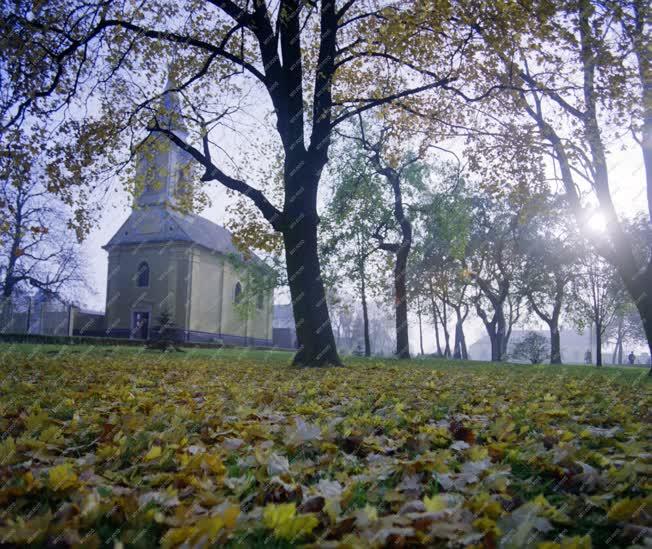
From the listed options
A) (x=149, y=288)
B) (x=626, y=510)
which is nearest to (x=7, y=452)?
(x=626, y=510)

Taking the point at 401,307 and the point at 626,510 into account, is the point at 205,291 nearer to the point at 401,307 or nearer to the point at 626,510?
the point at 401,307

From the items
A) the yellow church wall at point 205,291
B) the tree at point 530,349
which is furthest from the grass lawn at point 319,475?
the yellow church wall at point 205,291

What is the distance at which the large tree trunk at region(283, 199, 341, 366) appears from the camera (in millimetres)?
9859

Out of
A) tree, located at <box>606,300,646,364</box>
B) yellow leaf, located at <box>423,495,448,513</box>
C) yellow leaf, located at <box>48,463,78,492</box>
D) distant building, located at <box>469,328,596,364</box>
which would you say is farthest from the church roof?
distant building, located at <box>469,328,596,364</box>

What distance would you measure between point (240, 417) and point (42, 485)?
1622mm

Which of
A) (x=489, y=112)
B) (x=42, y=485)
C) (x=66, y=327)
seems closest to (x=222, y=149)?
(x=489, y=112)

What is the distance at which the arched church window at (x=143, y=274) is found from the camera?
3625cm

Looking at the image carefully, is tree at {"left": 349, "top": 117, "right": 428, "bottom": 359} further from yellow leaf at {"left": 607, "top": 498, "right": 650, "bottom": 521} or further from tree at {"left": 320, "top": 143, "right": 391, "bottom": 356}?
yellow leaf at {"left": 607, "top": 498, "right": 650, "bottom": 521}

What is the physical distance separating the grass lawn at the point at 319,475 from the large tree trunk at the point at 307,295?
578 centimetres

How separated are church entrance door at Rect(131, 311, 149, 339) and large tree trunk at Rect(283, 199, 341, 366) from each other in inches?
1111

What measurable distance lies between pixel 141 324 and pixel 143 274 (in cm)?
396

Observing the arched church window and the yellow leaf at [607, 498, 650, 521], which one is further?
the arched church window

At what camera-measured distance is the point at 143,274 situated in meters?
36.4

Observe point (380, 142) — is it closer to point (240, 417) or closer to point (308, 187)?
point (308, 187)
